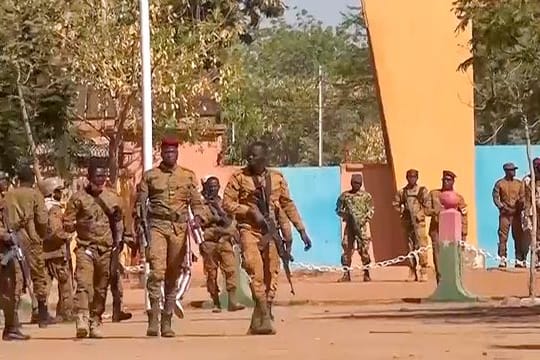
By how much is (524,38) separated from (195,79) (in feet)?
52.7

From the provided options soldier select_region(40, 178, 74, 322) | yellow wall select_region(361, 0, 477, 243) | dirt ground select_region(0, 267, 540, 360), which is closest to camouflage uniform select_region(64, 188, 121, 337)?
dirt ground select_region(0, 267, 540, 360)

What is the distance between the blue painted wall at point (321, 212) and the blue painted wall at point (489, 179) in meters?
2.91

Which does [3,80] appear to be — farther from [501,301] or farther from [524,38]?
[524,38]

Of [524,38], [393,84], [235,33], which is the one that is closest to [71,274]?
[524,38]

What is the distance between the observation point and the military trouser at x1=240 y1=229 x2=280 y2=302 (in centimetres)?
1465

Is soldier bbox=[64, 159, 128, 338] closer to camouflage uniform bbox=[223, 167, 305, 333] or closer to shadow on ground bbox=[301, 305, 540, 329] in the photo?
camouflage uniform bbox=[223, 167, 305, 333]

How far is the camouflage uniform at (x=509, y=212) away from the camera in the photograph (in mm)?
25812

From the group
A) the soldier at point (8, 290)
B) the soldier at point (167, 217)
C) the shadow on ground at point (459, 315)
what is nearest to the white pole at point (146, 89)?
the shadow on ground at point (459, 315)

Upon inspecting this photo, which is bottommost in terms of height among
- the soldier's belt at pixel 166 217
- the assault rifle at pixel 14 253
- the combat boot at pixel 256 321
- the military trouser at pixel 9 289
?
the combat boot at pixel 256 321

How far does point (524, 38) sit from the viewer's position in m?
16.2

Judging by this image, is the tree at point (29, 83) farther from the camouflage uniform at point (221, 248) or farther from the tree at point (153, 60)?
the camouflage uniform at point (221, 248)

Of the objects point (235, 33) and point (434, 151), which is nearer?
point (434, 151)

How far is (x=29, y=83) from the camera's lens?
25312 millimetres

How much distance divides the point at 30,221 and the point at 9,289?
4.76 feet
